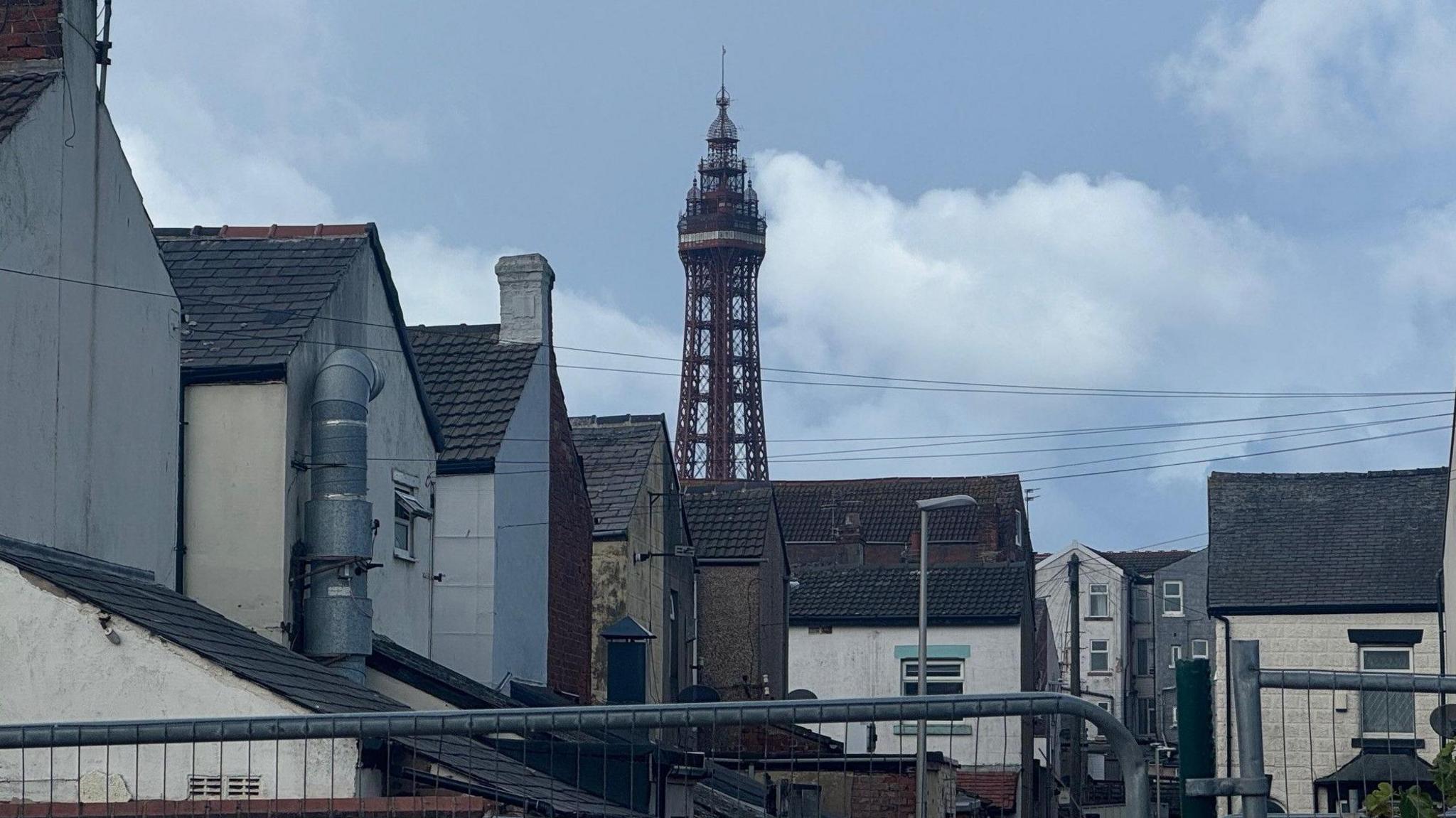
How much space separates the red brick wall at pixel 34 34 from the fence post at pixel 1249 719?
1366 cm

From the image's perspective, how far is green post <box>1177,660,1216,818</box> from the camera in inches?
249

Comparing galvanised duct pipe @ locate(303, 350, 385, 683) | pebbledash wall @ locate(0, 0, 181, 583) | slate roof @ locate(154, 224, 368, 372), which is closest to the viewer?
pebbledash wall @ locate(0, 0, 181, 583)

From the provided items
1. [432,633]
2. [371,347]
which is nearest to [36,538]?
[371,347]

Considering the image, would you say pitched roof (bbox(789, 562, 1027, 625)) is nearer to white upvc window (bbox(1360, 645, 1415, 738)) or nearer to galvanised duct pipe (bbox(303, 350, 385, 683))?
white upvc window (bbox(1360, 645, 1415, 738))

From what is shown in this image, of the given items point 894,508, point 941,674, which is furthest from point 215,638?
point 894,508

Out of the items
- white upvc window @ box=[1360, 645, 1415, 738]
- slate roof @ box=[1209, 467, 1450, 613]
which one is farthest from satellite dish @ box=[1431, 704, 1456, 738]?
slate roof @ box=[1209, 467, 1450, 613]

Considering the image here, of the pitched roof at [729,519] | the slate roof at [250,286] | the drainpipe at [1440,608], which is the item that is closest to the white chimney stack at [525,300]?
the slate roof at [250,286]

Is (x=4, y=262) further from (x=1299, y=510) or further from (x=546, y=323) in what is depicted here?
(x=1299, y=510)

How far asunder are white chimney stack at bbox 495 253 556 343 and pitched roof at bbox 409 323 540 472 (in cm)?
24

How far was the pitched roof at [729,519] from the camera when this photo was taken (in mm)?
41125

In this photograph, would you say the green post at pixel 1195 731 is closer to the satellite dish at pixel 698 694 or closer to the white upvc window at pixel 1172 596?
the satellite dish at pixel 698 694

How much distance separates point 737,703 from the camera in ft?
21.9

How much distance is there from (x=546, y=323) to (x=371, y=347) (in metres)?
5.99

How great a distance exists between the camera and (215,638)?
15312 mm
